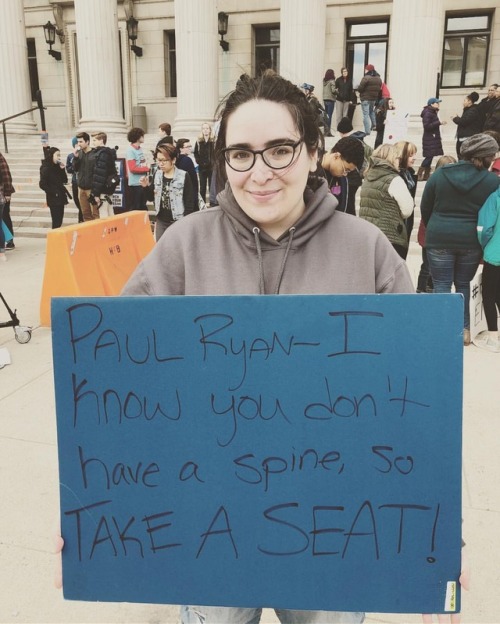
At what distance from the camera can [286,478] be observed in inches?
50.9

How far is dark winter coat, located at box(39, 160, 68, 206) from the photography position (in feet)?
34.1

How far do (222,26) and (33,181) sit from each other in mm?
8476

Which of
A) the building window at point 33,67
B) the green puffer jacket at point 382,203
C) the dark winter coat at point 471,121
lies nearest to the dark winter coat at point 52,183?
the green puffer jacket at point 382,203

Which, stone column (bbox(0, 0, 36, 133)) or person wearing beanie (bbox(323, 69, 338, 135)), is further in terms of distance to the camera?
stone column (bbox(0, 0, 36, 133))

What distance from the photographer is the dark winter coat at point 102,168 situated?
966cm

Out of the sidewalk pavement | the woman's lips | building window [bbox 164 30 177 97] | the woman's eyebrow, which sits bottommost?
the sidewalk pavement

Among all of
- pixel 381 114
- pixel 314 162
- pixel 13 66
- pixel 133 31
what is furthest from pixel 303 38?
pixel 314 162

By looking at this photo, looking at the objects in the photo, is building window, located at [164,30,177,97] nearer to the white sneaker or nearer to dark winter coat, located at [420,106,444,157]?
dark winter coat, located at [420,106,444,157]

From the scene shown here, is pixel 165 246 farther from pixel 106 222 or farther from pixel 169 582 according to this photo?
pixel 106 222

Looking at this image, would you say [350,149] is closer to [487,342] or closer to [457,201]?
[457,201]

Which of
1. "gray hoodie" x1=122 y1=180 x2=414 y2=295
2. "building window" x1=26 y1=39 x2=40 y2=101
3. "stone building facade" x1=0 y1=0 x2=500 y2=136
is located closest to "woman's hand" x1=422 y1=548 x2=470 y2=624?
"gray hoodie" x1=122 y1=180 x2=414 y2=295

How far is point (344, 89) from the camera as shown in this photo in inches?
642

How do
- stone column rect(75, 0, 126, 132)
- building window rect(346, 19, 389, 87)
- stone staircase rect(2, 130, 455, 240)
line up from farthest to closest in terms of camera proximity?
building window rect(346, 19, 389, 87) → stone column rect(75, 0, 126, 132) → stone staircase rect(2, 130, 455, 240)

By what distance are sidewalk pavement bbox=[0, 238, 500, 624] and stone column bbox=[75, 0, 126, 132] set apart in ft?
39.1
